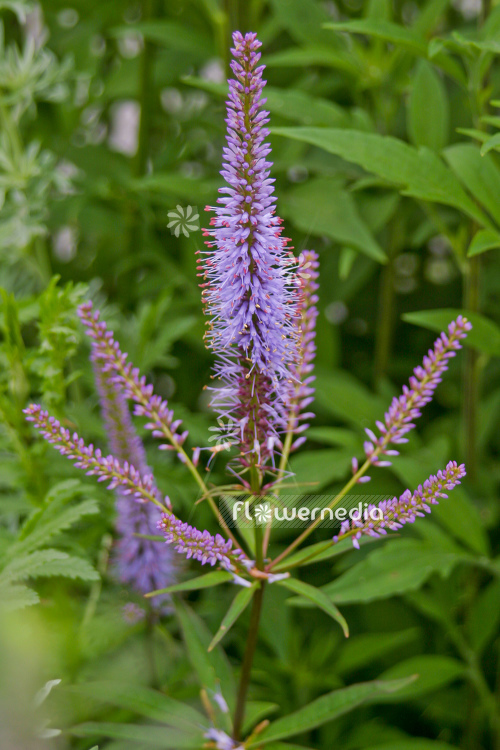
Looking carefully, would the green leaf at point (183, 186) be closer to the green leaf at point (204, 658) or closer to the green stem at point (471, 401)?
the green stem at point (471, 401)

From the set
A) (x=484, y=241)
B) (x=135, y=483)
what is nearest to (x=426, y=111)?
(x=484, y=241)

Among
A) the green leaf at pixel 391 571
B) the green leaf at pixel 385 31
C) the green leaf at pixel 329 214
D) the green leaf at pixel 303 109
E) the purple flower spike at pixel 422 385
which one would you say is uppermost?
the green leaf at pixel 385 31

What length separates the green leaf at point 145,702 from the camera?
60 cm

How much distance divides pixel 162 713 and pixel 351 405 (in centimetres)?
50

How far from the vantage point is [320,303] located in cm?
113

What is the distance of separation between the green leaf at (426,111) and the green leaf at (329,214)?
0.11 m

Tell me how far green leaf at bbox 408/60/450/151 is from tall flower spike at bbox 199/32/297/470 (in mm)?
423

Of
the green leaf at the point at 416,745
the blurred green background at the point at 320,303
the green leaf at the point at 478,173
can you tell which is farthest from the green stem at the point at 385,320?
the green leaf at the point at 416,745

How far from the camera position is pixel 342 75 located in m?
1.11

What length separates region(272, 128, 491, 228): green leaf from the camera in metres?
0.66

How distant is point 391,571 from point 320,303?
1.59 feet

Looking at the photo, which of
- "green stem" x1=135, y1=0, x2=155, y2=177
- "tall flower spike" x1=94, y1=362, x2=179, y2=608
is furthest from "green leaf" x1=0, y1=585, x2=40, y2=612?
"green stem" x1=135, y1=0, x2=155, y2=177

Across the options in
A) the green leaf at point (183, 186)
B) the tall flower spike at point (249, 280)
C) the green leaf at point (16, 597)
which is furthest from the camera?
the green leaf at point (183, 186)

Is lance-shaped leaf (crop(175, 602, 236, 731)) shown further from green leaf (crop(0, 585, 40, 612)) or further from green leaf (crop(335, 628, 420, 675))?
green leaf (crop(335, 628, 420, 675))
